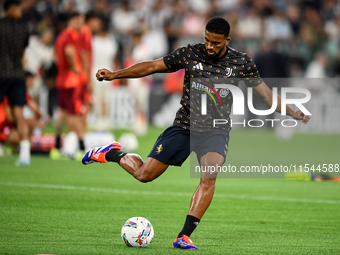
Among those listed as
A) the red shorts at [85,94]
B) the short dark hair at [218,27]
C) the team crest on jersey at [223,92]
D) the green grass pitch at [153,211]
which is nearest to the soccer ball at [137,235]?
the green grass pitch at [153,211]

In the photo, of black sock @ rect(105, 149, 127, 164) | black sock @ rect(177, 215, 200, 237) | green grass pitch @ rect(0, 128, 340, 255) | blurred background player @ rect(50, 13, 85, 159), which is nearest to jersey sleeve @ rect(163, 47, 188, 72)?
black sock @ rect(105, 149, 127, 164)

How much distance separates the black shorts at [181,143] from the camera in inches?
244

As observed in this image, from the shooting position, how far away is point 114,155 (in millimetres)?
7094

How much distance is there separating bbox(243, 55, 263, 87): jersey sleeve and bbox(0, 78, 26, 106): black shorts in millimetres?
6099

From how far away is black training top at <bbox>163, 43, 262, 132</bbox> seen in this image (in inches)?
246

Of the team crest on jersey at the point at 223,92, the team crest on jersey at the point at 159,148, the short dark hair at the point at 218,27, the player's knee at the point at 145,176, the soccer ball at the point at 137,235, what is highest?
the short dark hair at the point at 218,27

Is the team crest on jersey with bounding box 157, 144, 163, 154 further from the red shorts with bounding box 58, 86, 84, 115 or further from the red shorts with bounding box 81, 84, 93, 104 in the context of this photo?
the red shorts with bounding box 81, 84, 93, 104

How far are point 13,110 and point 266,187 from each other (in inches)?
188

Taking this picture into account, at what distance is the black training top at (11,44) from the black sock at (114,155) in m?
4.86

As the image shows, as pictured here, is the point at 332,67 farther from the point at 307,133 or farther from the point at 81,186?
the point at 81,186

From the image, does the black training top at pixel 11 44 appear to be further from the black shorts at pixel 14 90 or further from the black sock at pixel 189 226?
the black sock at pixel 189 226

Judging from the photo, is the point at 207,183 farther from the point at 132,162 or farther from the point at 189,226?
the point at 132,162

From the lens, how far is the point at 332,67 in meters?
24.5

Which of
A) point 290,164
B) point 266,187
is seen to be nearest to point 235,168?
point 290,164
